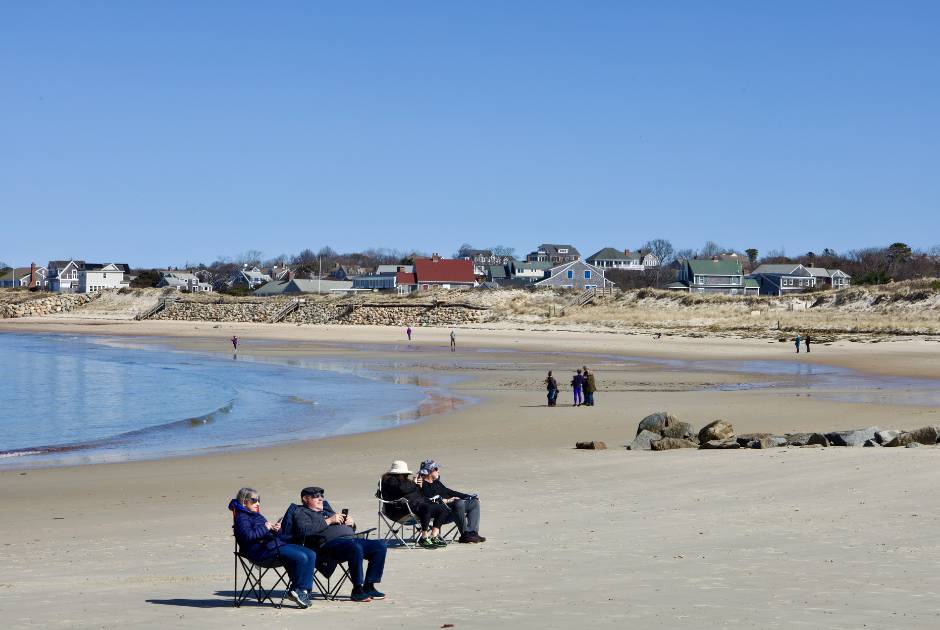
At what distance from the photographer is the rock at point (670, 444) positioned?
18750 mm

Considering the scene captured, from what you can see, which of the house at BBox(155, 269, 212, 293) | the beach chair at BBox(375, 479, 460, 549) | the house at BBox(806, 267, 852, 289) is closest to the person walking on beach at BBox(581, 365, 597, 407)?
the beach chair at BBox(375, 479, 460, 549)

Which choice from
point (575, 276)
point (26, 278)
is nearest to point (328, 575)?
point (575, 276)

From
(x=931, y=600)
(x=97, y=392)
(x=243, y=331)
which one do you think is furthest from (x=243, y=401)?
A: (x=243, y=331)

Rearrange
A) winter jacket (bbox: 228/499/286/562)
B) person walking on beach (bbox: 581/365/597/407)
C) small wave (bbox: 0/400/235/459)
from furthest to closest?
person walking on beach (bbox: 581/365/597/407) → small wave (bbox: 0/400/235/459) → winter jacket (bbox: 228/499/286/562)

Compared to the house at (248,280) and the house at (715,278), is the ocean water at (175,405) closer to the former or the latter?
the house at (715,278)

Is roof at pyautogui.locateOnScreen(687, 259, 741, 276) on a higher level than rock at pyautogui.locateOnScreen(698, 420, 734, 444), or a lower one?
higher

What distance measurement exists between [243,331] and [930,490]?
7972cm

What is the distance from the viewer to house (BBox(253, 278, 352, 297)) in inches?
5167

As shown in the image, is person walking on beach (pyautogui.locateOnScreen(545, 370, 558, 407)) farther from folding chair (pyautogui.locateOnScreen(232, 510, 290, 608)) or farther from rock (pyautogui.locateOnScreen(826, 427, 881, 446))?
folding chair (pyautogui.locateOnScreen(232, 510, 290, 608))

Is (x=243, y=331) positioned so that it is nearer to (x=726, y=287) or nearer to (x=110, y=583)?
(x=726, y=287)

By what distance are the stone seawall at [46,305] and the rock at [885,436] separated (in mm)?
120434

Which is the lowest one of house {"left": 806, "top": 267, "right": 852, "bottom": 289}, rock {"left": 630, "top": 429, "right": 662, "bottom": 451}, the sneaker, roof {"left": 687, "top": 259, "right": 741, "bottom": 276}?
rock {"left": 630, "top": 429, "right": 662, "bottom": 451}

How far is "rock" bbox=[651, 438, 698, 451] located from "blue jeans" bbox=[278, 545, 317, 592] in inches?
434

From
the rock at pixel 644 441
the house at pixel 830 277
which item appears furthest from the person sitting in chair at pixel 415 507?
the house at pixel 830 277
